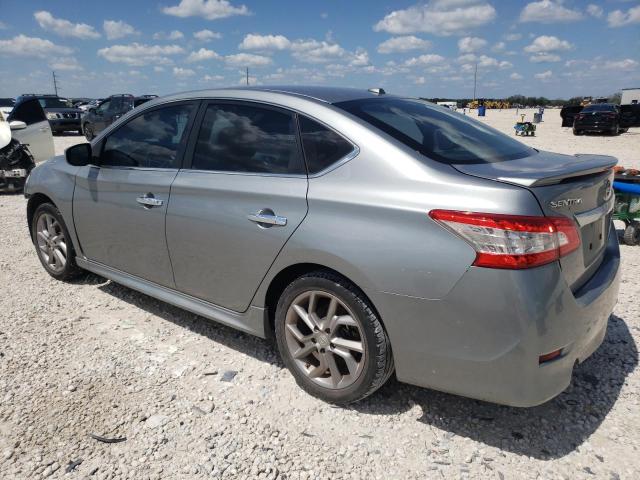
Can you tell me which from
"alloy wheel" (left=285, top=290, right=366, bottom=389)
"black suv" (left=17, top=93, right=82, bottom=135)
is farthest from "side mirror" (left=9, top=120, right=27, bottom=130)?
"black suv" (left=17, top=93, right=82, bottom=135)

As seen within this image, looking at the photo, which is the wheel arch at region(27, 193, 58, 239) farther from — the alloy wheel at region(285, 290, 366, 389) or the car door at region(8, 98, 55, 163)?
the car door at region(8, 98, 55, 163)

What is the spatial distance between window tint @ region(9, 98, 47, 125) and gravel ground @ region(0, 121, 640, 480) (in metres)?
8.46

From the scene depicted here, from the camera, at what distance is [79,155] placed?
12.9 feet

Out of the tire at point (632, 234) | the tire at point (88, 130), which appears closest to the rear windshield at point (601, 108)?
the tire at point (632, 234)

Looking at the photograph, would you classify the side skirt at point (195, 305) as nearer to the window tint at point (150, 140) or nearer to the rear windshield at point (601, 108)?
the window tint at point (150, 140)

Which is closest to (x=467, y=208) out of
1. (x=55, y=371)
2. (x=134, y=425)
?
(x=134, y=425)

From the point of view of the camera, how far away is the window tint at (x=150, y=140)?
11.3ft

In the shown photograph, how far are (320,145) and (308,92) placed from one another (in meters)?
0.52

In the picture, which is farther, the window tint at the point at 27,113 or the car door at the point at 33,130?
the window tint at the point at 27,113

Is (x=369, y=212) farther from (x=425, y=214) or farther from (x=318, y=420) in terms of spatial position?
(x=318, y=420)

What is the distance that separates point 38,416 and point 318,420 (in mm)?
1528

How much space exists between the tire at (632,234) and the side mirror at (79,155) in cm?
574

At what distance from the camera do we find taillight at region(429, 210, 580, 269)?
2.07 m

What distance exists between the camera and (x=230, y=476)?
2.32 m
